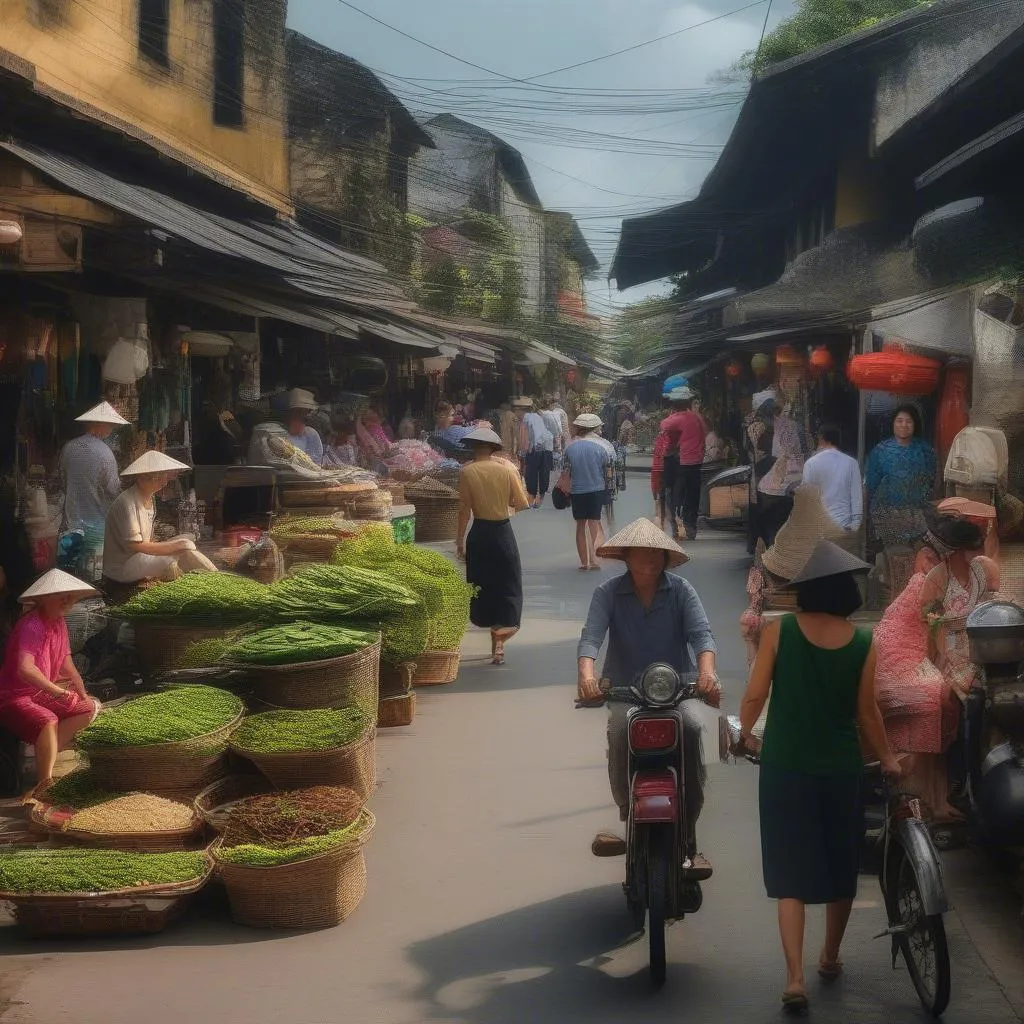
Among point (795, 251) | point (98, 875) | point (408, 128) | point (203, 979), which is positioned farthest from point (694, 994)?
point (408, 128)

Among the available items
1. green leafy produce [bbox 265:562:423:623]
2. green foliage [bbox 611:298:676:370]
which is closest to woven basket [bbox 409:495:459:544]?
green foliage [bbox 611:298:676:370]

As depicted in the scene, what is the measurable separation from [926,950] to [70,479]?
7.64m

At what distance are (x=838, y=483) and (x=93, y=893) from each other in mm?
9381

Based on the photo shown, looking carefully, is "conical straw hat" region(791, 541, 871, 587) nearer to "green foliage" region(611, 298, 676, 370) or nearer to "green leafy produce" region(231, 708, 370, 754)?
"green leafy produce" region(231, 708, 370, 754)

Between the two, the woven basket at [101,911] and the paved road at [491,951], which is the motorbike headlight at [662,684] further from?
the woven basket at [101,911]

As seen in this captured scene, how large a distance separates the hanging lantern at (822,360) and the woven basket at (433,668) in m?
8.23

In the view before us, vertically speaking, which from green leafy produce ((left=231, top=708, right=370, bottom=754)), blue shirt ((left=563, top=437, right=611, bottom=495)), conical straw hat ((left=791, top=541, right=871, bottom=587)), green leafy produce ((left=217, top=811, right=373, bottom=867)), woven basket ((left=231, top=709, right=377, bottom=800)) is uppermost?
blue shirt ((left=563, top=437, right=611, bottom=495))

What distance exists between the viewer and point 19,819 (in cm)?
711

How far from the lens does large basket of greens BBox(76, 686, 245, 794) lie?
21.8 feet

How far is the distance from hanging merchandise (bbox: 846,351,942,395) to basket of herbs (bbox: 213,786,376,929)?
327 inches

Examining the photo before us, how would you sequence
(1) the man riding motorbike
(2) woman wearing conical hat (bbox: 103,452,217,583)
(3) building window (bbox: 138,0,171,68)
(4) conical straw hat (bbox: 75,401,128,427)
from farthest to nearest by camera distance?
1. (3) building window (bbox: 138,0,171,68)
2. (4) conical straw hat (bbox: 75,401,128,427)
3. (2) woman wearing conical hat (bbox: 103,452,217,583)
4. (1) the man riding motorbike

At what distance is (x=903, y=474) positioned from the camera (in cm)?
1287

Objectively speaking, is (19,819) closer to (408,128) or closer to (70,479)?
(70,479)

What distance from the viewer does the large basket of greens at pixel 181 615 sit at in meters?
8.48
